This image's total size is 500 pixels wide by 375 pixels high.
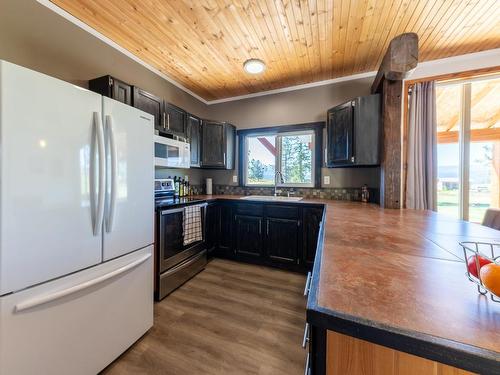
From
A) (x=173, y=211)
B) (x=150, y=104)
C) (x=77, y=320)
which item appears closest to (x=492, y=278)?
(x=77, y=320)

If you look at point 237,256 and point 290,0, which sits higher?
point 290,0

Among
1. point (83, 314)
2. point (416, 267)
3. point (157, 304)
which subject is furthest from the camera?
point (157, 304)

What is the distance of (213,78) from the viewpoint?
2924mm

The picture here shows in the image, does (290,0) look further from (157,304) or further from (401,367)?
(157,304)

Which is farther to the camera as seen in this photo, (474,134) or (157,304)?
(474,134)

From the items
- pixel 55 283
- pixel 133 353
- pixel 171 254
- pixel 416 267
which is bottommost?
pixel 133 353

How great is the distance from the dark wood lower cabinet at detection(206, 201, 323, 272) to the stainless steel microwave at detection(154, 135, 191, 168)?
74cm

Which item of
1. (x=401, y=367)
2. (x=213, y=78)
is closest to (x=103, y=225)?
(x=401, y=367)

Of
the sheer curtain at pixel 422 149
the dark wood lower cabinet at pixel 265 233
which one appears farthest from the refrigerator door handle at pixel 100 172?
the sheer curtain at pixel 422 149

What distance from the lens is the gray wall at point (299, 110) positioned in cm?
284

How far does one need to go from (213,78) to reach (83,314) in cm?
290

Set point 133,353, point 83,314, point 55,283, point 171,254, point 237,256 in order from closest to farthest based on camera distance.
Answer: point 55,283
point 83,314
point 133,353
point 171,254
point 237,256

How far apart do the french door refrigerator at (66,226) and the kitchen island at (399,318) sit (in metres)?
1.22

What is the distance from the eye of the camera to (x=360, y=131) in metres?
2.32
